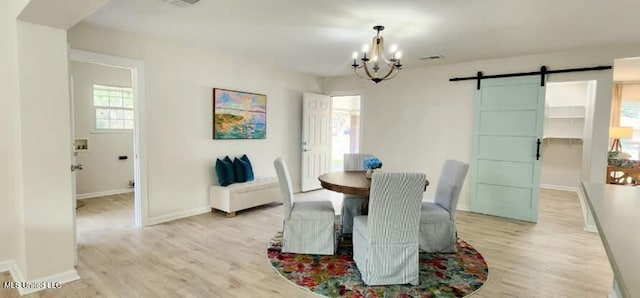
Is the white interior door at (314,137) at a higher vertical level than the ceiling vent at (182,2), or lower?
lower

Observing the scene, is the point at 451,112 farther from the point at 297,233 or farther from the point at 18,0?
the point at 18,0

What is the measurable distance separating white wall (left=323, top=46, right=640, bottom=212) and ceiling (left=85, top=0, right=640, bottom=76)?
0.81ft

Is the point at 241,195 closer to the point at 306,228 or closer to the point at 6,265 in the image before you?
the point at 306,228

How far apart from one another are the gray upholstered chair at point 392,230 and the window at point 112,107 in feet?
17.1

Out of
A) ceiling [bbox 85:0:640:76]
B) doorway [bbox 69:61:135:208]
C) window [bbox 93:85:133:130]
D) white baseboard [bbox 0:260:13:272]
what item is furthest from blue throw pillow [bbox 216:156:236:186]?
window [bbox 93:85:133:130]

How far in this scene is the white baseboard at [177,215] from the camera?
3950mm

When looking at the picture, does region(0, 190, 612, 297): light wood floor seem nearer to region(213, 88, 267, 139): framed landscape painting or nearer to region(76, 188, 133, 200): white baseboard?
region(76, 188, 133, 200): white baseboard

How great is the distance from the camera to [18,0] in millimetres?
2133

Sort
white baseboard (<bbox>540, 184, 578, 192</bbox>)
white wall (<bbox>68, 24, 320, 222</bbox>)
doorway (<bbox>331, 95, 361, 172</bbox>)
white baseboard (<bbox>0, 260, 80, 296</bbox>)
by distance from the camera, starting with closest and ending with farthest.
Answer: white baseboard (<bbox>0, 260, 80, 296</bbox>) → white wall (<bbox>68, 24, 320, 222</bbox>) → white baseboard (<bbox>540, 184, 578, 192</bbox>) → doorway (<bbox>331, 95, 361, 172</bbox>)

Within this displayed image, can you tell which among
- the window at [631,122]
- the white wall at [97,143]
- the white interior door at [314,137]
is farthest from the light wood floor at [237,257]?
the window at [631,122]

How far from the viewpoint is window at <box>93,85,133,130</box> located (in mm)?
5492

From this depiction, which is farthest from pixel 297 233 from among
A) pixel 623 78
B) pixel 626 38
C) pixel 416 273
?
pixel 623 78

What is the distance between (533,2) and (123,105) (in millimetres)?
6240

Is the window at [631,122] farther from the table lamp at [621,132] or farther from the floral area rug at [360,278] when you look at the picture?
the floral area rug at [360,278]
